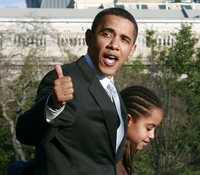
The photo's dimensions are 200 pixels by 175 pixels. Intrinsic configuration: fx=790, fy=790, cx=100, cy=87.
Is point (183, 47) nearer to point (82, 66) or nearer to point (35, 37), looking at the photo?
point (35, 37)

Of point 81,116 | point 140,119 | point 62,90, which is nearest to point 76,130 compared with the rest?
point 81,116

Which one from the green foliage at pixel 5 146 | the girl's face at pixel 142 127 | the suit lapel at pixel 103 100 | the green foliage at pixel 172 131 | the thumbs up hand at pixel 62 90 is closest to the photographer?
the thumbs up hand at pixel 62 90

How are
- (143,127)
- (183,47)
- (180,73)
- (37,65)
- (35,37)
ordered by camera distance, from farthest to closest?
(183,47) → (35,37) → (180,73) → (37,65) → (143,127)

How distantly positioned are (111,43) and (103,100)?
0.16 meters

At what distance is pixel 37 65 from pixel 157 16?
88.6 ft

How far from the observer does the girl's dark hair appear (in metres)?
2.50

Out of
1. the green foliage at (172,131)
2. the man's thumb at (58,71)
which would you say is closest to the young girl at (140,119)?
the man's thumb at (58,71)

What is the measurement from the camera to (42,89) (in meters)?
2.03

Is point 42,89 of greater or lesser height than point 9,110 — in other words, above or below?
above

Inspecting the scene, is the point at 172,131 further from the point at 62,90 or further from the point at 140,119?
the point at 62,90

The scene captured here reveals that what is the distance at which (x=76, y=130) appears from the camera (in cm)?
200

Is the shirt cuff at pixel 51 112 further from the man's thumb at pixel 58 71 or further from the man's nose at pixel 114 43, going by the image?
the man's nose at pixel 114 43

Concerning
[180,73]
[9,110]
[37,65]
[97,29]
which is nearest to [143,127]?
[97,29]

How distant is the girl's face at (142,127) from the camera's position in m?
2.50
